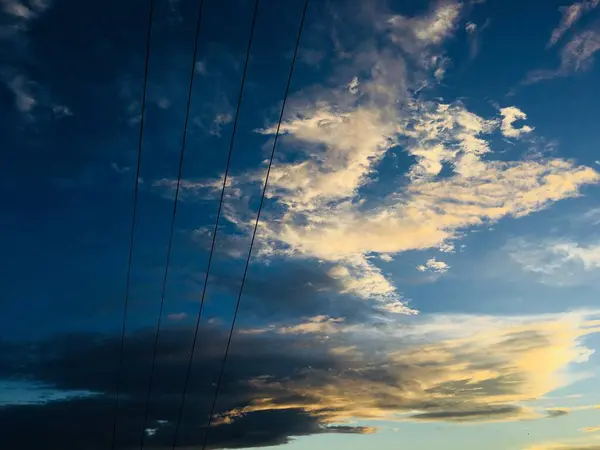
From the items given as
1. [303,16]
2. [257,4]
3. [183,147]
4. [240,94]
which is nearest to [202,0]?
[257,4]

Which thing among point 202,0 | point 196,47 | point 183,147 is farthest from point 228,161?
point 202,0

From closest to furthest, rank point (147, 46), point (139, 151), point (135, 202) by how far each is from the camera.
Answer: point (147, 46) → point (139, 151) → point (135, 202)

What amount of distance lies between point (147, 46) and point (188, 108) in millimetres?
4238

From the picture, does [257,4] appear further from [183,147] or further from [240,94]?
[183,147]

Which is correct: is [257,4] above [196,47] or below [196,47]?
below

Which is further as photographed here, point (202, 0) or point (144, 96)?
point (144, 96)

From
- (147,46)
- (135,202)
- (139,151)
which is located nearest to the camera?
(147,46)

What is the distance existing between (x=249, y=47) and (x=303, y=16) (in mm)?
3742

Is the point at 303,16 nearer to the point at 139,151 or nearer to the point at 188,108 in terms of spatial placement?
the point at 188,108

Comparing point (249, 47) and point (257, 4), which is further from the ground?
point (249, 47)

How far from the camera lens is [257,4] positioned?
2038cm

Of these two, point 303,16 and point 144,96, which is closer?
point 303,16

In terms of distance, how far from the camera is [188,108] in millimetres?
26797

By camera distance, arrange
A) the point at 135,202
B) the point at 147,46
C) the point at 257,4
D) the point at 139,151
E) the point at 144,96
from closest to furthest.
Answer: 1. the point at 257,4
2. the point at 147,46
3. the point at 144,96
4. the point at 139,151
5. the point at 135,202
